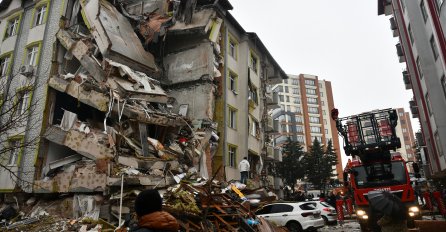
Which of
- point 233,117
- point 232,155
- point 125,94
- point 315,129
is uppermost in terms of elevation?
point 315,129

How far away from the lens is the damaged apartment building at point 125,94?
12797mm

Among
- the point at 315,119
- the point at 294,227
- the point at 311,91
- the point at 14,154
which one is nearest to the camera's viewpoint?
the point at 294,227

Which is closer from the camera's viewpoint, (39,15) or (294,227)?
(294,227)

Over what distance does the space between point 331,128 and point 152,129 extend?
72916 mm

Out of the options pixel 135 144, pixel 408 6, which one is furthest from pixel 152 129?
pixel 408 6

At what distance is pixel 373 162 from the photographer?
1132 centimetres

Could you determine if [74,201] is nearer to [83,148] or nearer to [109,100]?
[83,148]

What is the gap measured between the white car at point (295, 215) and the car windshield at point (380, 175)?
2.34 metres

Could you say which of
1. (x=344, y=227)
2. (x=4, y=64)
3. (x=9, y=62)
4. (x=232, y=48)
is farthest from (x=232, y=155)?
(x=4, y=64)

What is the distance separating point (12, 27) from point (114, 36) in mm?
9906

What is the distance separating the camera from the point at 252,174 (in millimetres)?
23125

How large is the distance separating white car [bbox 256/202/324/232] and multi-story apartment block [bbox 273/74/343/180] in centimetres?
6416

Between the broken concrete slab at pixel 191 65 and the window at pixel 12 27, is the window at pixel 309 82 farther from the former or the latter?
the window at pixel 12 27

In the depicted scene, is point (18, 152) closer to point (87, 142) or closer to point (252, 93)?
point (87, 142)
